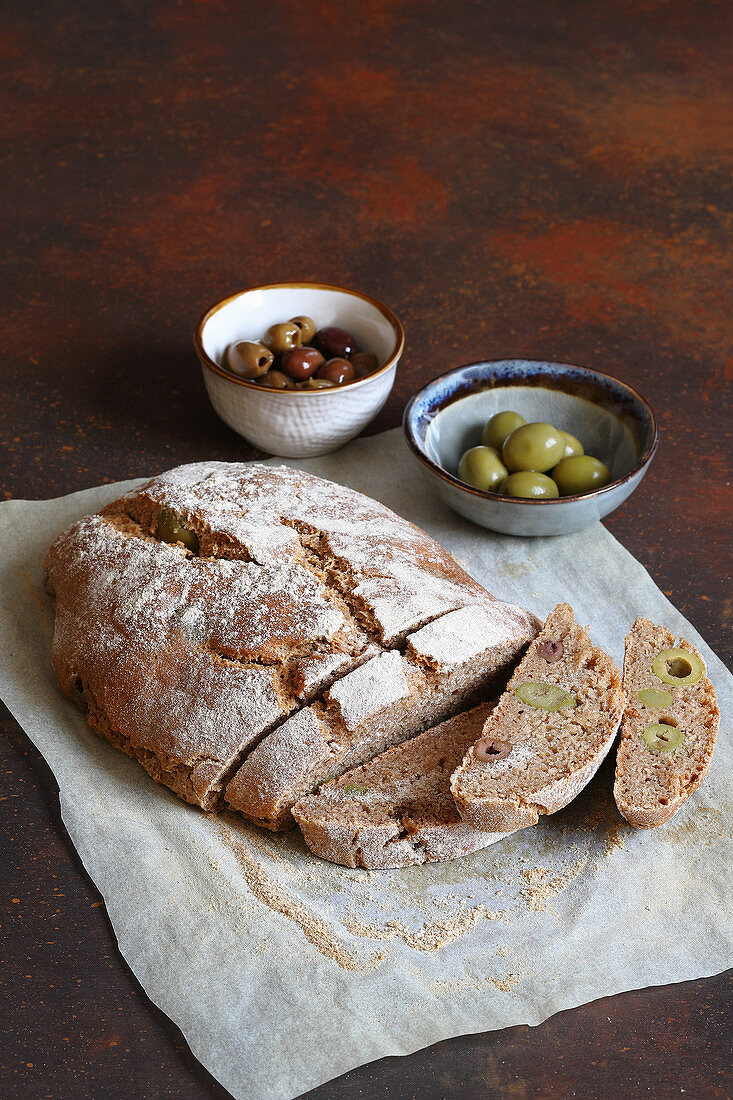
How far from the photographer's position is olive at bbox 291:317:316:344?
11.1ft

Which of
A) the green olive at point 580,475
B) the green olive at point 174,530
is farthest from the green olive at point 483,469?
the green olive at point 174,530

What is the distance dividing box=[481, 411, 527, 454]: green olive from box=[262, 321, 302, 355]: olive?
28.2 inches

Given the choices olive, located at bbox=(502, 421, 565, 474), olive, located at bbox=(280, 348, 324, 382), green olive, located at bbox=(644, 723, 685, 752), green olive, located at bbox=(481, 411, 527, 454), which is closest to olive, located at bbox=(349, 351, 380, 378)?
olive, located at bbox=(280, 348, 324, 382)

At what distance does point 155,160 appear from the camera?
5.01 meters

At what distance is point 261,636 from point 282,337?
1329 millimetres

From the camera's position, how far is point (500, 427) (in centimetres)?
322

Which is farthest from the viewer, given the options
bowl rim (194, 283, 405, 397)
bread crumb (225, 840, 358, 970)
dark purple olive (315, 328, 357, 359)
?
dark purple olive (315, 328, 357, 359)

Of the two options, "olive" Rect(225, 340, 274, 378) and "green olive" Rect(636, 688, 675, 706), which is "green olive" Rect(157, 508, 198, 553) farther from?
"green olive" Rect(636, 688, 675, 706)

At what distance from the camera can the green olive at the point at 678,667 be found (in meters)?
2.51

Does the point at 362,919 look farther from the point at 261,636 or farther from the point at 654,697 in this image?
the point at 654,697

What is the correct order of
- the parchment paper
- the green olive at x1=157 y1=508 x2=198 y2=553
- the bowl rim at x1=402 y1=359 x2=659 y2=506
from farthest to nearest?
the bowl rim at x1=402 y1=359 x2=659 y2=506, the green olive at x1=157 y1=508 x2=198 y2=553, the parchment paper

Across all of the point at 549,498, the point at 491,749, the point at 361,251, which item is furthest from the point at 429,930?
the point at 361,251

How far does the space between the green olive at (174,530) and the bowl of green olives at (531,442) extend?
785 mm

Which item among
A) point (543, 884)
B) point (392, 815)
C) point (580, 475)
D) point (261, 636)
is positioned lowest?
point (543, 884)
